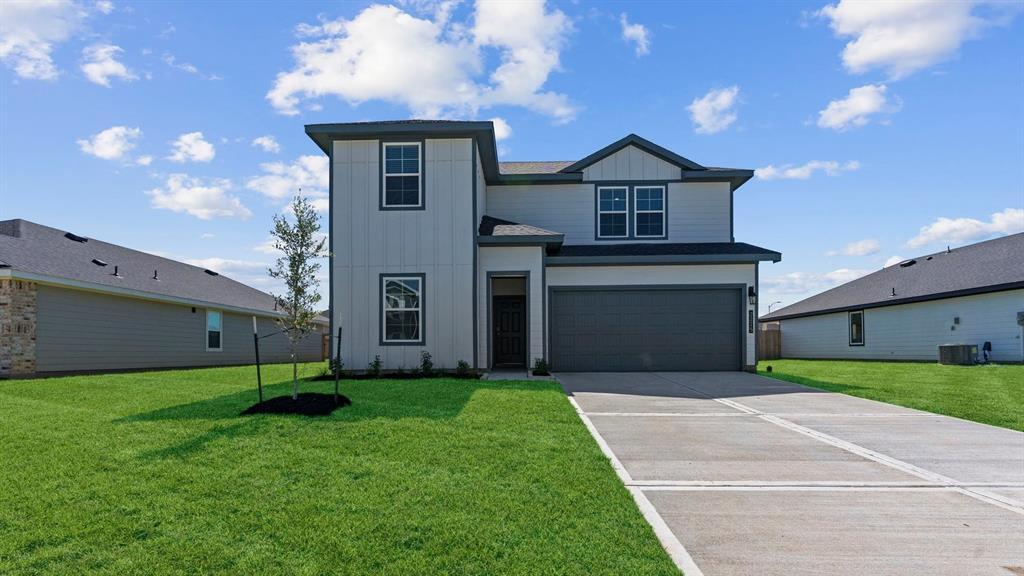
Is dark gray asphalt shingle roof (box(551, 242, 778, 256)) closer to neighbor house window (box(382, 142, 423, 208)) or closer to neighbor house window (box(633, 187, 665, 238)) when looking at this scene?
neighbor house window (box(633, 187, 665, 238))

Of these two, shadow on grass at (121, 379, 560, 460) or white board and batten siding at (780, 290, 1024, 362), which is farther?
white board and batten siding at (780, 290, 1024, 362)

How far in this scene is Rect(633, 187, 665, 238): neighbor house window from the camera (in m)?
16.8

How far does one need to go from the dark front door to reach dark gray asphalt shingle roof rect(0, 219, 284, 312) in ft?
32.7

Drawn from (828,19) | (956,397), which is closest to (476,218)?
(828,19)

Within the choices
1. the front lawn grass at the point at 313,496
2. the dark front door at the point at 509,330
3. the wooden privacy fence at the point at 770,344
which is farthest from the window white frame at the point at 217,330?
the wooden privacy fence at the point at 770,344

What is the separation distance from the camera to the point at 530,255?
14547mm

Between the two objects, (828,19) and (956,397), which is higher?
(828,19)

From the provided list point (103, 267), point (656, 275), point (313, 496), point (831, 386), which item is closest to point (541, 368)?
point (656, 275)

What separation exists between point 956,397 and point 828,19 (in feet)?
24.3

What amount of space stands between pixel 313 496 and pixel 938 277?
23515 millimetres

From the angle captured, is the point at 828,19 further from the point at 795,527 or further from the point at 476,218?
the point at 795,527

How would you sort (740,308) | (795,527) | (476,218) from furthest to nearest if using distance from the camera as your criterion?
(740,308)
(476,218)
(795,527)

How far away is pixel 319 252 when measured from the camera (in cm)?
842

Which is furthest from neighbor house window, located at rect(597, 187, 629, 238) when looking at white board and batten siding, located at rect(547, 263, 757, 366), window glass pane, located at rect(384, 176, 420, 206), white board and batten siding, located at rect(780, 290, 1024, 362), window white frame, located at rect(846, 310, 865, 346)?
window white frame, located at rect(846, 310, 865, 346)
